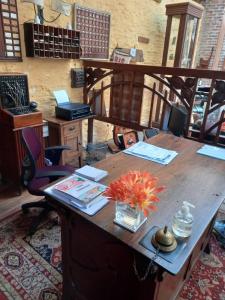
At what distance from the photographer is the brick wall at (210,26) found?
541 centimetres

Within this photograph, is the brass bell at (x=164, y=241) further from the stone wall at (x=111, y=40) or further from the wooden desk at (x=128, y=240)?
the stone wall at (x=111, y=40)

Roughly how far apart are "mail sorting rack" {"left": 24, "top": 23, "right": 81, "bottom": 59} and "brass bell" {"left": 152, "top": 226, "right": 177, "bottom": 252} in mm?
2540

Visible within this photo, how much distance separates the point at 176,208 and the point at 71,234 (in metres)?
0.57

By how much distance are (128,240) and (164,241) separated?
14 centimetres

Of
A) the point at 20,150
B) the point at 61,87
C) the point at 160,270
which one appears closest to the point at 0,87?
the point at 20,150

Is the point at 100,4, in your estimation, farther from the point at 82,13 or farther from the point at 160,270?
the point at 160,270

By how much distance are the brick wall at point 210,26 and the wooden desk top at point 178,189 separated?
16.3 feet

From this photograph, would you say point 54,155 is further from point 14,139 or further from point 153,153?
point 153,153

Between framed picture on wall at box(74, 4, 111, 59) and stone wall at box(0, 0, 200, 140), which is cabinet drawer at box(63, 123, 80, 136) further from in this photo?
framed picture on wall at box(74, 4, 111, 59)

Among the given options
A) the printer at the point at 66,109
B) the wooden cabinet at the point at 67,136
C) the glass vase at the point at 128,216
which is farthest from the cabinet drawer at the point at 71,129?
the glass vase at the point at 128,216

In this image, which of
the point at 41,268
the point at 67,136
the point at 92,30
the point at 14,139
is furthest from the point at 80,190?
the point at 92,30

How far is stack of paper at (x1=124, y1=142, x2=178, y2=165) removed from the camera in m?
1.63

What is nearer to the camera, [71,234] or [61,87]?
[71,234]

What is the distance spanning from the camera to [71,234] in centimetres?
122
